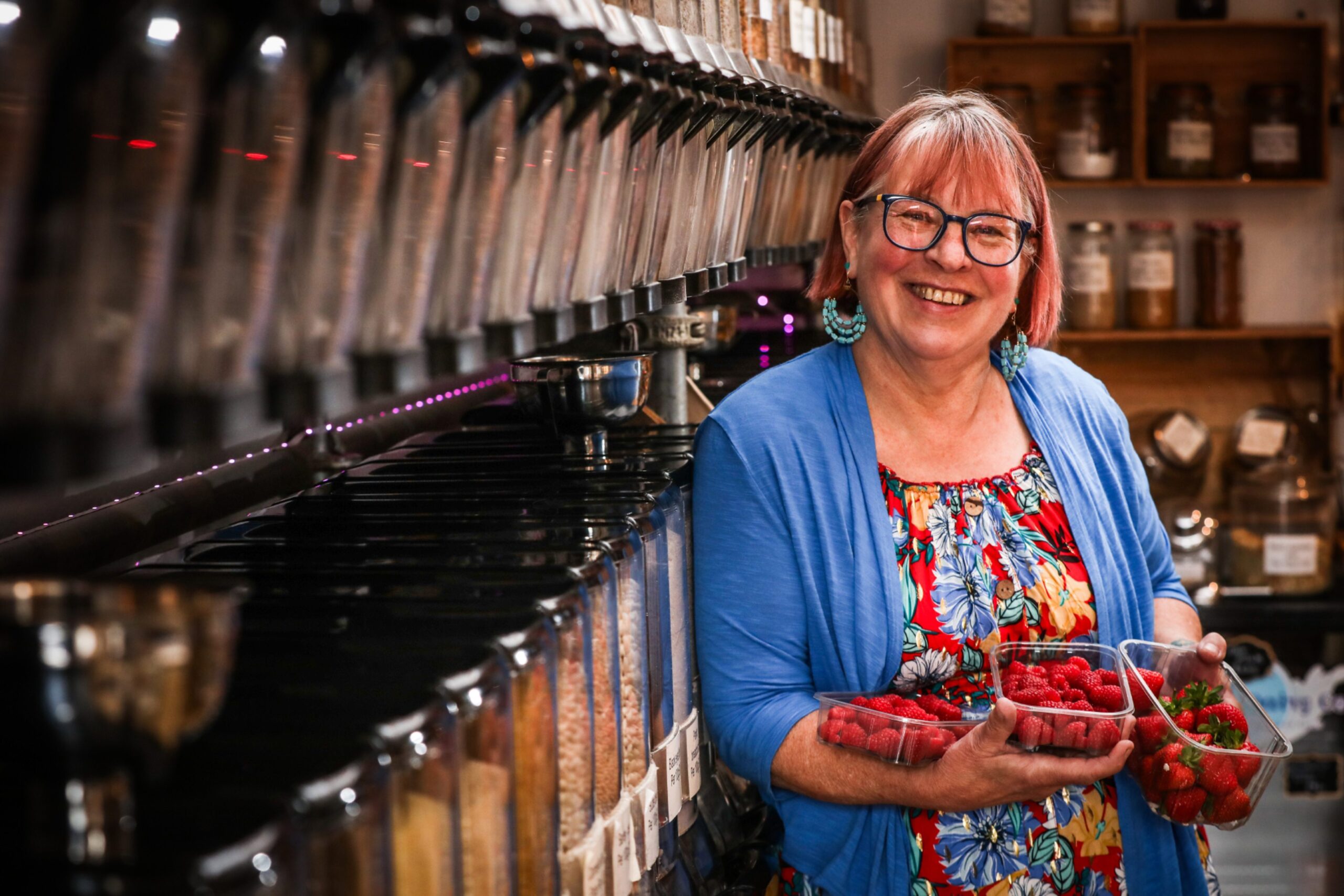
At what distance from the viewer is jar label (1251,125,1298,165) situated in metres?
3.93

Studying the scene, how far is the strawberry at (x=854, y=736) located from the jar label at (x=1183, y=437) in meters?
2.82

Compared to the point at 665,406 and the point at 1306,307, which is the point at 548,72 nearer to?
the point at 665,406

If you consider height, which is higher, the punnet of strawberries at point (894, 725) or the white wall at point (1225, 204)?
the white wall at point (1225, 204)

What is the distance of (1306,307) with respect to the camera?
13.7ft

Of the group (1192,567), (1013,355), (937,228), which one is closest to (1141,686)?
Answer: (1013,355)

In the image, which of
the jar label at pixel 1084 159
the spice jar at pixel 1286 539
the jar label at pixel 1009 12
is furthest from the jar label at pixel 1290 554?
the jar label at pixel 1009 12

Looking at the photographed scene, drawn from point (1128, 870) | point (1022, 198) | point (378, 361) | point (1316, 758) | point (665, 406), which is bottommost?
point (1316, 758)

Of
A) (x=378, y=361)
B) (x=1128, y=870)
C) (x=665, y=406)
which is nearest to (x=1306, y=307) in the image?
(x=665, y=406)

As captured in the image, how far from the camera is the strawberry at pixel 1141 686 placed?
1627 millimetres

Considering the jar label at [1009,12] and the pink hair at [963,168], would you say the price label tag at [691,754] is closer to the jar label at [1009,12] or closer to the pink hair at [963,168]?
the pink hair at [963,168]

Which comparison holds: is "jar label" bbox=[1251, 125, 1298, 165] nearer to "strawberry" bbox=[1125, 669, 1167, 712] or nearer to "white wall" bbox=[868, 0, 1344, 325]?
"white wall" bbox=[868, 0, 1344, 325]

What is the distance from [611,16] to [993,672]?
0.90m

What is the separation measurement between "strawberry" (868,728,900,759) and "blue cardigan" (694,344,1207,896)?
12cm

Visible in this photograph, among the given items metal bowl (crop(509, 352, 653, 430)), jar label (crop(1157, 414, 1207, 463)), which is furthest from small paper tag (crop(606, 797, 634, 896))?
jar label (crop(1157, 414, 1207, 463))
